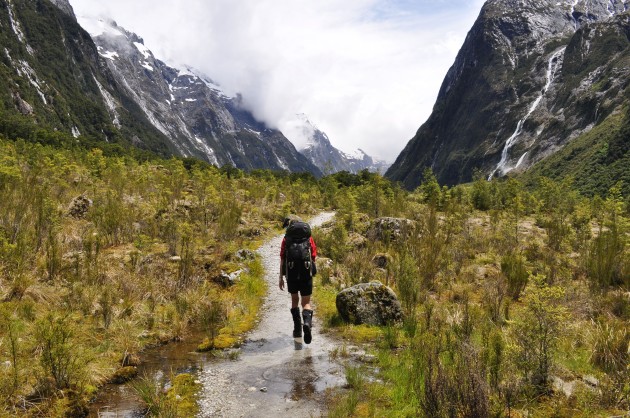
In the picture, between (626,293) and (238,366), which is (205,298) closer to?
(238,366)

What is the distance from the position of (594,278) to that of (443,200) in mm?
15686

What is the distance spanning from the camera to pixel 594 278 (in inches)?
355

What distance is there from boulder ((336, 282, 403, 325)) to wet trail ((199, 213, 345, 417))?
701 mm

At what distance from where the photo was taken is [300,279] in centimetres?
734

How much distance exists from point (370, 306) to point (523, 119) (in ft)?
605

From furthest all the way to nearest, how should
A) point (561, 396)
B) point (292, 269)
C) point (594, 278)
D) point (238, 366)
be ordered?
point (594, 278) → point (292, 269) → point (238, 366) → point (561, 396)

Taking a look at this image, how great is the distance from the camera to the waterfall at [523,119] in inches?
5930

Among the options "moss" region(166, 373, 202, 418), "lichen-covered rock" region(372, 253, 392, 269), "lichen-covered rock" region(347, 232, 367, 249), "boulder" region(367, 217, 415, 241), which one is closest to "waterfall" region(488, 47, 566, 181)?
"boulder" region(367, 217, 415, 241)

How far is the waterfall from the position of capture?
150613mm

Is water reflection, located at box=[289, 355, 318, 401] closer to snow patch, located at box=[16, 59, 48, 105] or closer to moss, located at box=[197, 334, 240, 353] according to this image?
moss, located at box=[197, 334, 240, 353]


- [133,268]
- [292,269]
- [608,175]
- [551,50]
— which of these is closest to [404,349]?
[292,269]

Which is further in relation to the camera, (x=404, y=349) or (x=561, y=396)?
(x=404, y=349)

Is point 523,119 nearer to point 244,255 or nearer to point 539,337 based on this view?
point 244,255

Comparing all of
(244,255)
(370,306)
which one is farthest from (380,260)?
(370,306)
